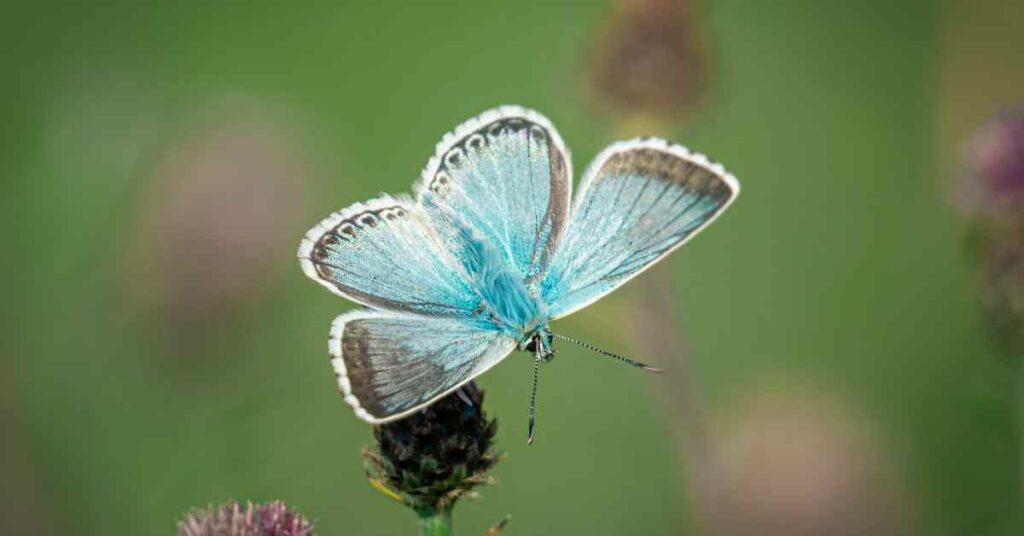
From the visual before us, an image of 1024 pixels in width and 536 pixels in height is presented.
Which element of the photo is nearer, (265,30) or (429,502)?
(429,502)

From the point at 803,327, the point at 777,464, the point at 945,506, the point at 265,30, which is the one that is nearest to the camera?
the point at 777,464

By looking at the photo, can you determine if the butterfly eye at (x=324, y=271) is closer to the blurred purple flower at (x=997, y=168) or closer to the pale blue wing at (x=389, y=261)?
the pale blue wing at (x=389, y=261)

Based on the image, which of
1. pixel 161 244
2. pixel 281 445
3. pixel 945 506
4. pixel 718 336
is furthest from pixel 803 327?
pixel 161 244

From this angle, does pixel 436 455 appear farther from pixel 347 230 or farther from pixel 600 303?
pixel 600 303

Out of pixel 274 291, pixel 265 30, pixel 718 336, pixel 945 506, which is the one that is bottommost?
pixel 945 506

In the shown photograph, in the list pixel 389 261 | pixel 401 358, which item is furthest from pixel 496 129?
pixel 401 358

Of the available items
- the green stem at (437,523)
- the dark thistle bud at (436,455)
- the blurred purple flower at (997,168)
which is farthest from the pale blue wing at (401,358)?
the blurred purple flower at (997,168)

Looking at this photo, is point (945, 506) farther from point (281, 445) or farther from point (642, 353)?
point (281, 445)

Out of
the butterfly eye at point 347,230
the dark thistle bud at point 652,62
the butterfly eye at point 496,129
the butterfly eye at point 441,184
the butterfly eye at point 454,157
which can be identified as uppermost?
the dark thistle bud at point 652,62
